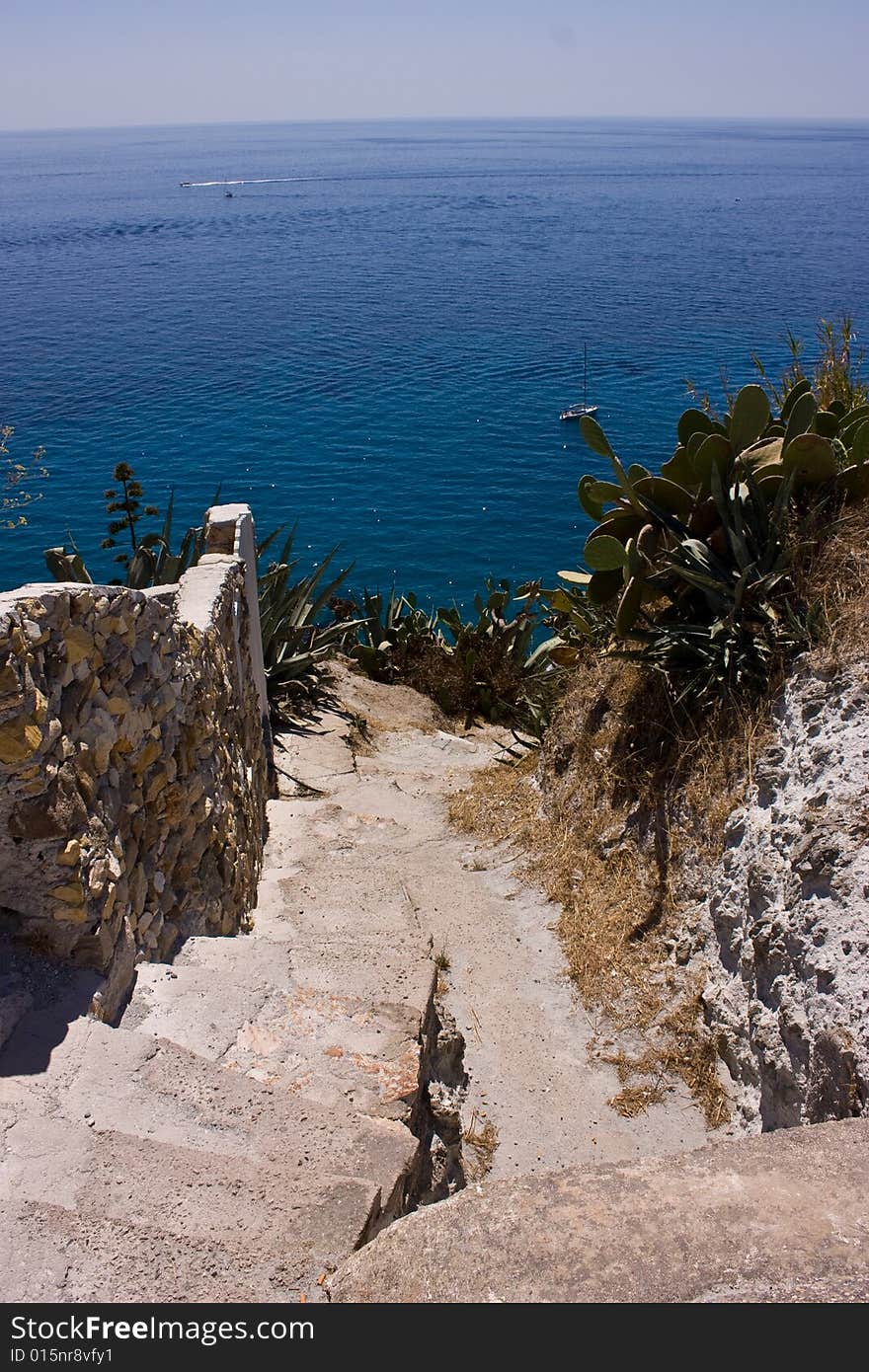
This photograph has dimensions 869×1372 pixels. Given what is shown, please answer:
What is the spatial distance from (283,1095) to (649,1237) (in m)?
1.11

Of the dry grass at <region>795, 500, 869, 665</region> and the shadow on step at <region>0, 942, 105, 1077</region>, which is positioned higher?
the dry grass at <region>795, 500, 869, 665</region>

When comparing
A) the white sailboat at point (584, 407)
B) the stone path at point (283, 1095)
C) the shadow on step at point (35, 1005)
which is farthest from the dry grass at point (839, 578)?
the white sailboat at point (584, 407)

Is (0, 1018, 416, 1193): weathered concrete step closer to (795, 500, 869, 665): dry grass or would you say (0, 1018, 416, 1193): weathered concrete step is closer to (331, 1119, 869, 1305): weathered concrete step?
(331, 1119, 869, 1305): weathered concrete step

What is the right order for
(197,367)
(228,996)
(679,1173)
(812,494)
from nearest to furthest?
1. (679,1173)
2. (228,996)
3. (812,494)
4. (197,367)

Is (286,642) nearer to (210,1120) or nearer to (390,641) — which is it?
(390,641)

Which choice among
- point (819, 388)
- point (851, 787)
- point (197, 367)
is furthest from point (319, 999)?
point (197, 367)

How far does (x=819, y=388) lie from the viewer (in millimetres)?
7016

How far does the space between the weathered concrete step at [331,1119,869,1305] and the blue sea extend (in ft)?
57.5

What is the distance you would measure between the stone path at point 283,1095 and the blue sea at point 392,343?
15.2 meters

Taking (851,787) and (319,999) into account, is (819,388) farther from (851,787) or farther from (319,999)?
→ (319,999)

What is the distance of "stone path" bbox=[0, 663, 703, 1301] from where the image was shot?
2.32 meters

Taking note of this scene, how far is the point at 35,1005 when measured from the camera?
2877 millimetres

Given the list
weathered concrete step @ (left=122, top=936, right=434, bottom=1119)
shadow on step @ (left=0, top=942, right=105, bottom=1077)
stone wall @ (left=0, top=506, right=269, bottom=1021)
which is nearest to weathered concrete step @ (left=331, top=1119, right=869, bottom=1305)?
weathered concrete step @ (left=122, top=936, right=434, bottom=1119)

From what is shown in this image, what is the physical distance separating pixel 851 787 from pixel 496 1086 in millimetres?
1987
